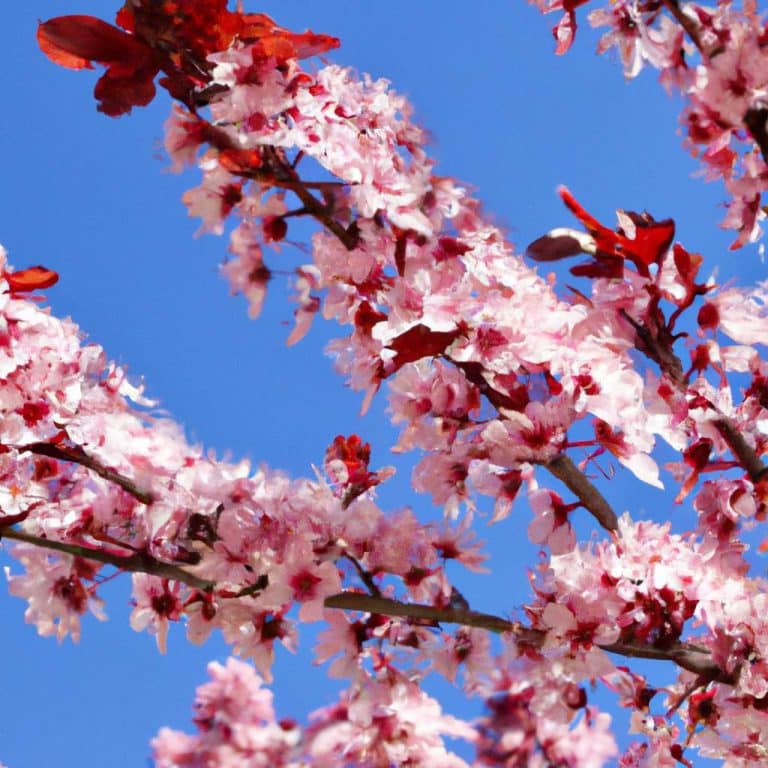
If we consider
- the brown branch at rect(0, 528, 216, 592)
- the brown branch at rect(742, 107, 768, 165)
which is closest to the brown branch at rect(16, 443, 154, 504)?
the brown branch at rect(0, 528, 216, 592)

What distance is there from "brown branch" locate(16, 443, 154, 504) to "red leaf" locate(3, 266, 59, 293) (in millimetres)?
486

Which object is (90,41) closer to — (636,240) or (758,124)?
(636,240)

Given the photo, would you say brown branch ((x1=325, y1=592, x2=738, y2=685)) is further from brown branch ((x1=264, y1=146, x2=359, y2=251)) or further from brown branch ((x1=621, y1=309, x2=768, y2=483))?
brown branch ((x1=264, y1=146, x2=359, y2=251))

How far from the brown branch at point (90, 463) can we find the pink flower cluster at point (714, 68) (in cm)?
185

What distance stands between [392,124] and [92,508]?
1.49 m

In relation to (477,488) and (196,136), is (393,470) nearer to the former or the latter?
(477,488)

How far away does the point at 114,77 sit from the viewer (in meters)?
2.40

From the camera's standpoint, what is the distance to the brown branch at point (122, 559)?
98.6 inches

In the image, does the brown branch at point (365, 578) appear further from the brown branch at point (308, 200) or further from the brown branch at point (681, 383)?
the brown branch at point (681, 383)

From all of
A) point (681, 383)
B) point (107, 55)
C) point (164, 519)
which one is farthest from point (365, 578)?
point (107, 55)

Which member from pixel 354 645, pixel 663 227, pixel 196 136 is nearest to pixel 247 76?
pixel 196 136

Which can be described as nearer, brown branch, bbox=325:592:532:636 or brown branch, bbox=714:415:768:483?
brown branch, bbox=714:415:768:483

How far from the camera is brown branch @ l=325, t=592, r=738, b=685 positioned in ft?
8.48

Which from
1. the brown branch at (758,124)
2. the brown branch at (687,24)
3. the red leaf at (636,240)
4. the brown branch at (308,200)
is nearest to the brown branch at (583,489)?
the red leaf at (636,240)
